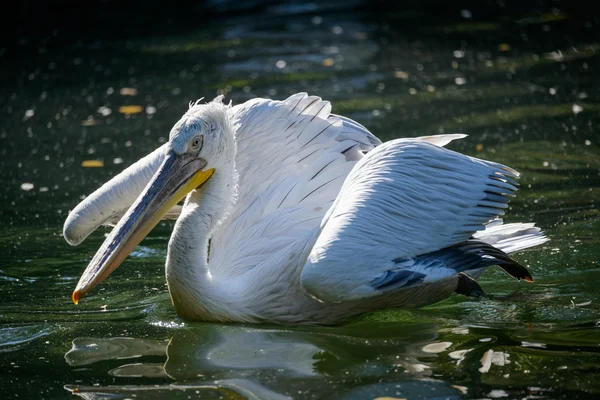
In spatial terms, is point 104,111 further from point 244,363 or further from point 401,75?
point 244,363

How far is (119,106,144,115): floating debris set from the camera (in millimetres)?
9281

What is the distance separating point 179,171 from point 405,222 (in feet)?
3.83

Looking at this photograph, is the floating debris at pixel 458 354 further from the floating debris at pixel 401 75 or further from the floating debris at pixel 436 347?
the floating debris at pixel 401 75

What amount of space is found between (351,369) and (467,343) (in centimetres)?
60

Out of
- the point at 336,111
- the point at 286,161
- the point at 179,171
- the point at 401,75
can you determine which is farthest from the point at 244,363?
the point at 401,75

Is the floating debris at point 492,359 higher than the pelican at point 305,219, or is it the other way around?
the pelican at point 305,219

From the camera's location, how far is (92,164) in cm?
774

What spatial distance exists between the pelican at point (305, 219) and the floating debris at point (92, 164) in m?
2.43

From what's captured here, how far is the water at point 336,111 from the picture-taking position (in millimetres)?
3982

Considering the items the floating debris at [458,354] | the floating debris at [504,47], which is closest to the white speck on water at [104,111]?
the floating debris at [504,47]

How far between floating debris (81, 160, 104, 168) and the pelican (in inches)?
95.8

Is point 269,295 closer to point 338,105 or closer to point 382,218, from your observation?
point 382,218

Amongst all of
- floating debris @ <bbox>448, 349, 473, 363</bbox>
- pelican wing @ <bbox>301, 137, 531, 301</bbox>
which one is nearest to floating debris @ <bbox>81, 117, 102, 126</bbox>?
pelican wing @ <bbox>301, 137, 531, 301</bbox>

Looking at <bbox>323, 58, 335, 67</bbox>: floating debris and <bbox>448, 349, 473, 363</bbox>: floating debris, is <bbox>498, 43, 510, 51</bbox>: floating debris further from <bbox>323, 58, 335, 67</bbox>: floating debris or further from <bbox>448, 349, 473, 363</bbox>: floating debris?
<bbox>448, 349, 473, 363</bbox>: floating debris
